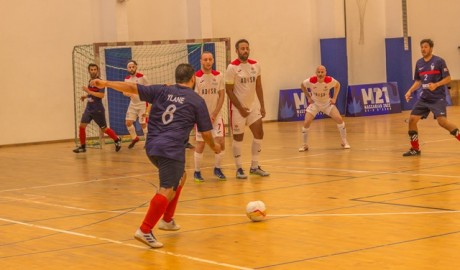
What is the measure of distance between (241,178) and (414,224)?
17.2 feet

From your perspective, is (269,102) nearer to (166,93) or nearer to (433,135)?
(433,135)

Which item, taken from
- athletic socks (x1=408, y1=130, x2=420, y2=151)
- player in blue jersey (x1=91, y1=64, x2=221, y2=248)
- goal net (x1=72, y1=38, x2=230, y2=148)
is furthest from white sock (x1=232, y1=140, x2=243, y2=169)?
goal net (x1=72, y1=38, x2=230, y2=148)

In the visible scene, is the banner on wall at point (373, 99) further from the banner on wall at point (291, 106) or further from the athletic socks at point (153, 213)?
the athletic socks at point (153, 213)

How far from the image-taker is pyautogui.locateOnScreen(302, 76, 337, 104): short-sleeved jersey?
63.2 ft

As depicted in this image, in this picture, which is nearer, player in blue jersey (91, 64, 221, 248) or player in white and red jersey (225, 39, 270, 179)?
player in blue jersey (91, 64, 221, 248)

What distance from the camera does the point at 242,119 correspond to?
14.2 m

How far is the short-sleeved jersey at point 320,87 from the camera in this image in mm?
19266

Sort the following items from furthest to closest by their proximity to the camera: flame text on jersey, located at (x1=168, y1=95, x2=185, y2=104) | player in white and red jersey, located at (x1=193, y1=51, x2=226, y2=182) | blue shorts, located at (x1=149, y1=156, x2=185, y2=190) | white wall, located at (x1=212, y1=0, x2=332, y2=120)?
white wall, located at (x1=212, y1=0, x2=332, y2=120)
player in white and red jersey, located at (x1=193, y1=51, x2=226, y2=182)
flame text on jersey, located at (x1=168, y1=95, x2=185, y2=104)
blue shorts, located at (x1=149, y1=156, x2=185, y2=190)

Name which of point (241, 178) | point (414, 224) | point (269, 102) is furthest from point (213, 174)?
point (269, 102)

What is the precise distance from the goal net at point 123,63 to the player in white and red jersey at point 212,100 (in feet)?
28.3

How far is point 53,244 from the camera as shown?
930 cm

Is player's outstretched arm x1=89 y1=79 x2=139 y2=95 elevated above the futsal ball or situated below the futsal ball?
above

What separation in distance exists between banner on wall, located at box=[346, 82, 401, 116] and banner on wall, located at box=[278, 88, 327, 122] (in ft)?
4.33

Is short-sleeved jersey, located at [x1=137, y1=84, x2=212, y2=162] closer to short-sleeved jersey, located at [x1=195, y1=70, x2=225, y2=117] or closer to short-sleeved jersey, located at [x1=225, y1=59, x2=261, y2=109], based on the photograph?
short-sleeved jersey, located at [x1=225, y1=59, x2=261, y2=109]
